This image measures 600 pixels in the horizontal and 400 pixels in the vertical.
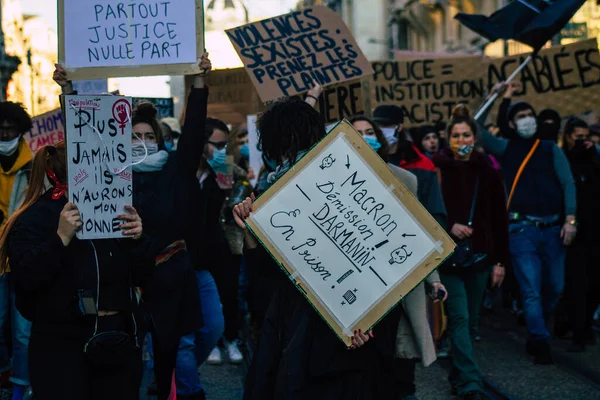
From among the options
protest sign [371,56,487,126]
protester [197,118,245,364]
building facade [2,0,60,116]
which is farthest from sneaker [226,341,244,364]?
building facade [2,0,60,116]

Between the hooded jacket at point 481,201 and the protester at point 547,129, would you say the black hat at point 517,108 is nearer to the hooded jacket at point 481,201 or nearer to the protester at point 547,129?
the protester at point 547,129

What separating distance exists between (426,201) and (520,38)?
3.60m

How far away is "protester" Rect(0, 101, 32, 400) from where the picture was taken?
6.77m

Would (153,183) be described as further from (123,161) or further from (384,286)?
(384,286)

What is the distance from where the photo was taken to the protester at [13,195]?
22.2 feet

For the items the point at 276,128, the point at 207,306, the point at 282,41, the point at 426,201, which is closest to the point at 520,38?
the point at 282,41

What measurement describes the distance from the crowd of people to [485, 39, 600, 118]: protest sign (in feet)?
5.22

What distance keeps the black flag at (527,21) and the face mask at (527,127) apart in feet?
4.32

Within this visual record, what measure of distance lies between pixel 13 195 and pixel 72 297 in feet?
8.94

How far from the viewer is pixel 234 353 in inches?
351

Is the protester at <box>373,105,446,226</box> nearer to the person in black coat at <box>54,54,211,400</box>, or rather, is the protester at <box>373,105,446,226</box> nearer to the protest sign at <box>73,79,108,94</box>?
the person in black coat at <box>54,54,211,400</box>

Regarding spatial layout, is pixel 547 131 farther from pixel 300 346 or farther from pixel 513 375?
pixel 300 346

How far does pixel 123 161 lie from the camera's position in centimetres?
438

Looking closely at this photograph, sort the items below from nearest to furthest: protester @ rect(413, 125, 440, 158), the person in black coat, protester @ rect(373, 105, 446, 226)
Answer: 1. the person in black coat
2. protester @ rect(373, 105, 446, 226)
3. protester @ rect(413, 125, 440, 158)
